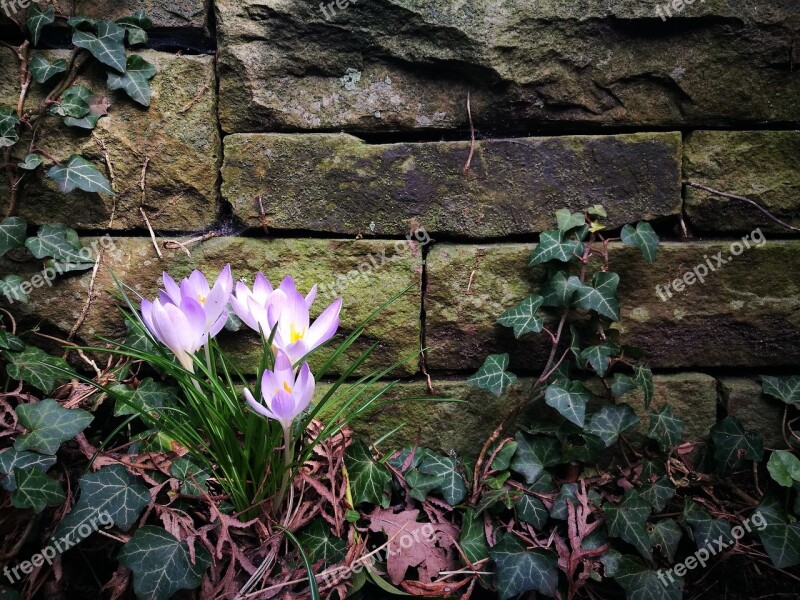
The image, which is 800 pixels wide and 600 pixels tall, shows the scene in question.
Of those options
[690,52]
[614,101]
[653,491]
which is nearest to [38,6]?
[614,101]

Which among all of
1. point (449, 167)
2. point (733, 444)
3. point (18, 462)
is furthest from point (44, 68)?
point (733, 444)

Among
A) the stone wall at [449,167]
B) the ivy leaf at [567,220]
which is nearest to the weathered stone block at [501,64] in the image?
the stone wall at [449,167]

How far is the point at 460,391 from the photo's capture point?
6.49ft

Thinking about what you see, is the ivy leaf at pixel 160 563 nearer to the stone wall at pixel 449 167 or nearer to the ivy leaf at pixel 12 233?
the stone wall at pixel 449 167

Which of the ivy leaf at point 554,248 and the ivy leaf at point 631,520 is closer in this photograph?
the ivy leaf at point 631,520

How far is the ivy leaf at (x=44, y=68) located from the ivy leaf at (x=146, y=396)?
3.20ft

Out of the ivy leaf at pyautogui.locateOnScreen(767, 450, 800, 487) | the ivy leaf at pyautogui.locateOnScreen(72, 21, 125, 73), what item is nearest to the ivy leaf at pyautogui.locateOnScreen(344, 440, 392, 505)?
the ivy leaf at pyautogui.locateOnScreen(767, 450, 800, 487)

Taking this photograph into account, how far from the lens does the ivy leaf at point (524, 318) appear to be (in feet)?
6.10

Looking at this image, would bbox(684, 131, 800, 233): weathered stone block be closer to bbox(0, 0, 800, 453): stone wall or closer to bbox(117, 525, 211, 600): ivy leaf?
bbox(0, 0, 800, 453): stone wall

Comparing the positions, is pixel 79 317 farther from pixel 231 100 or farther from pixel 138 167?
pixel 231 100

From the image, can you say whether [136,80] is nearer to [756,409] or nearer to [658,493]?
[658,493]

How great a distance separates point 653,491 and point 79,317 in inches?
73.2

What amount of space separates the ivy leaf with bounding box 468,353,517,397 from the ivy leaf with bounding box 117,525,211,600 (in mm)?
906

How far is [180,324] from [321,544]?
28.1 inches
